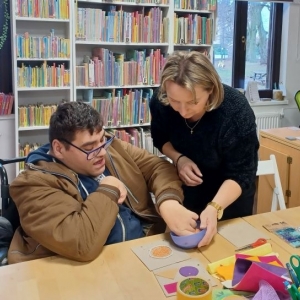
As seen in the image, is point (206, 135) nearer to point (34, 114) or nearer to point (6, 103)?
point (34, 114)

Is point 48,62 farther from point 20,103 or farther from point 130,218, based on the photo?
point 130,218

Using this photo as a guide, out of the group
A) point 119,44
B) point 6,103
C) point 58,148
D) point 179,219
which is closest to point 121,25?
point 119,44

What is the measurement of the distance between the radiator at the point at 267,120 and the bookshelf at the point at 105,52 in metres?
1.11

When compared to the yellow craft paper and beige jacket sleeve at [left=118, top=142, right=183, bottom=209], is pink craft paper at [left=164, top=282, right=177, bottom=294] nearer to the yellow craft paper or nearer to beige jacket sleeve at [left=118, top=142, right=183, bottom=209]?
the yellow craft paper

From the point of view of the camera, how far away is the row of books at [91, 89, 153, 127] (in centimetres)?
360

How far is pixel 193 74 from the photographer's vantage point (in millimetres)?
1399

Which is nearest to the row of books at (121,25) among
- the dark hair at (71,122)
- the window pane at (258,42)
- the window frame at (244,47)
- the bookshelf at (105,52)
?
the bookshelf at (105,52)

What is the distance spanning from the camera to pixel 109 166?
1669mm

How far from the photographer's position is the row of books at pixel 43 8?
316 centimetres

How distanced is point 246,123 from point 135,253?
61cm

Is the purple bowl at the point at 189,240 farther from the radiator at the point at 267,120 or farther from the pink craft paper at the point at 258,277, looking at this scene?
the radiator at the point at 267,120

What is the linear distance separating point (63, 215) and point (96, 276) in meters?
0.21

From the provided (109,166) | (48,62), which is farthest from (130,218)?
(48,62)

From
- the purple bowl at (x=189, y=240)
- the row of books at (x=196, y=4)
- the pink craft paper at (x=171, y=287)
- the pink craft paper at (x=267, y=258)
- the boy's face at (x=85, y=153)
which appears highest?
the row of books at (x=196, y=4)
